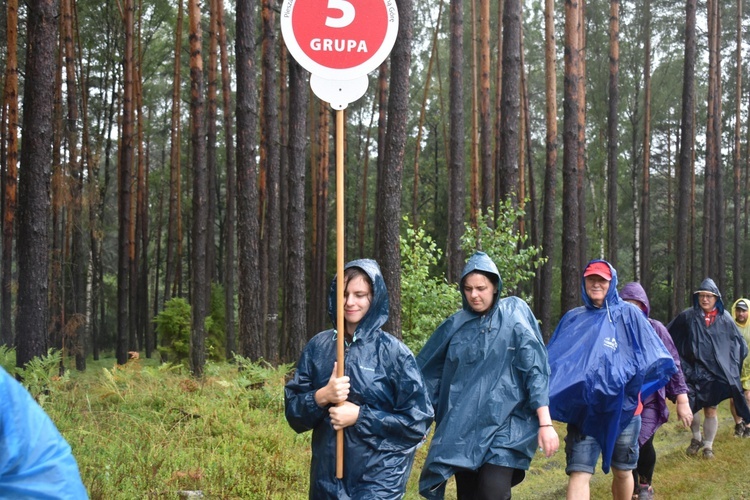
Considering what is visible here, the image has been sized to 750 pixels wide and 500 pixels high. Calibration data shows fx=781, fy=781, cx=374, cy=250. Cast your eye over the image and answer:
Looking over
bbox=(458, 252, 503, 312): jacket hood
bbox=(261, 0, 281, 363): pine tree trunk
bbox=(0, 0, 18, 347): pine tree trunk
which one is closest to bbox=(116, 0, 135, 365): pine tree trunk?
bbox=(0, 0, 18, 347): pine tree trunk

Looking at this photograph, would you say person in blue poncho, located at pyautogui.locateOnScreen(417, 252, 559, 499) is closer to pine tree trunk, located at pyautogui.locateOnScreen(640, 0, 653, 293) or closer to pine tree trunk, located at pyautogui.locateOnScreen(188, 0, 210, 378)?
pine tree trunk, located at pyautogui.locateOnScreen(188, 0, 210, 378)

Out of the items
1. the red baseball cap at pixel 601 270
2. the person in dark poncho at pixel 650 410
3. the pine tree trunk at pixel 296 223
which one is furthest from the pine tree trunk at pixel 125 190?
the red baseball cap at pixel 601 270

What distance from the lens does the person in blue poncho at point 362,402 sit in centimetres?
387

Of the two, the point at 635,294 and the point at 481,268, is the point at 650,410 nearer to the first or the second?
the point at 635,294

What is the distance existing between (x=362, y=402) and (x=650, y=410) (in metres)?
4.17

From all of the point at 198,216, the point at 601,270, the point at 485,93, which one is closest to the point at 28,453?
the point at 601,270

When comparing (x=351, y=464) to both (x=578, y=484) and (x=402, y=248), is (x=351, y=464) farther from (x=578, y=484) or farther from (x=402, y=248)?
(x=402, y=248)

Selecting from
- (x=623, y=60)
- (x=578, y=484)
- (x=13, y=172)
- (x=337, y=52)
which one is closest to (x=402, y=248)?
(x=578, y=484)

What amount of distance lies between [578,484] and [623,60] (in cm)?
3131

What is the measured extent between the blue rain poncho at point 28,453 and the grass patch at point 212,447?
12.6 ft

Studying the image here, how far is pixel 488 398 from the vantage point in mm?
4750

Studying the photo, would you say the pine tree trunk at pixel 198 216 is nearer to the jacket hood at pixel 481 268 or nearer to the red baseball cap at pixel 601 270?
the red baseball cap at pixel 601 270

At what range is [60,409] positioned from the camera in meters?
8.11

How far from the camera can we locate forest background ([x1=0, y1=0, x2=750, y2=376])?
12.1m
